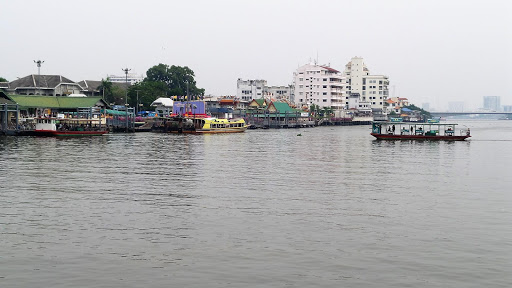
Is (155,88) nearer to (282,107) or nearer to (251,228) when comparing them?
(282,107)

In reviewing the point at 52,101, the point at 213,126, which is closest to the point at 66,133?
the point at 52,101

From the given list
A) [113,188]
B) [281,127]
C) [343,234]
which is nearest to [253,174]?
[113,188]

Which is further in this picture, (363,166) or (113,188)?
(363,166)

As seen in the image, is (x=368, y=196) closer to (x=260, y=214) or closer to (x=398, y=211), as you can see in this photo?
(x=398, y=211)

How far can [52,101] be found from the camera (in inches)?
2891

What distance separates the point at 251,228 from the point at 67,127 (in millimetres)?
53364

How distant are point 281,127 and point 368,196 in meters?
92.6

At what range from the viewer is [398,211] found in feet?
64.4

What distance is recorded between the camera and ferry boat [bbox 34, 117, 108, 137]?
6253 centimetres

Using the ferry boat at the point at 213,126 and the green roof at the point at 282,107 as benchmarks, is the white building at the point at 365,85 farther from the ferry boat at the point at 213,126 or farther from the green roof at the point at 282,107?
the ferry boat at the point at 213,126

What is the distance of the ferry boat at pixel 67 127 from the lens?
2462 inches

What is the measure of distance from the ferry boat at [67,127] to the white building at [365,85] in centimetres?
12567

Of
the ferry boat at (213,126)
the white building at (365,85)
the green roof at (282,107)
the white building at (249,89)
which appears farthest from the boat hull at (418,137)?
the white building at (365,85)

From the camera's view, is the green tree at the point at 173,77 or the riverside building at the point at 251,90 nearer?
the green tree at the point at 173,77
